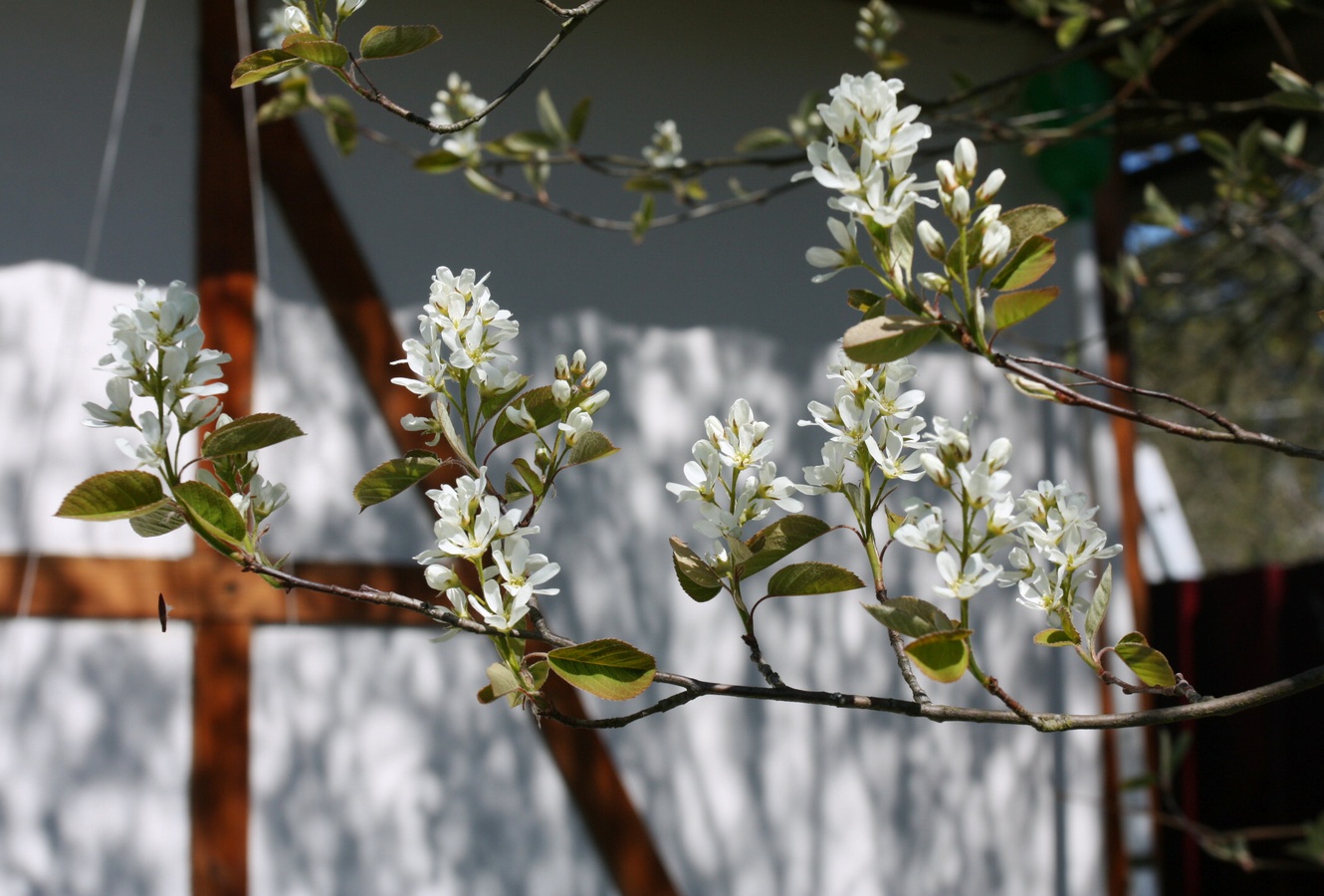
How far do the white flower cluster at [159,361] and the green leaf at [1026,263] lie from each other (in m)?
0.50

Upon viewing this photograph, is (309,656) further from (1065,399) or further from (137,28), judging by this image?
(1065,399)

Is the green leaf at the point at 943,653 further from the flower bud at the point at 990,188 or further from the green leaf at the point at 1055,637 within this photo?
the flower bud at the point at 990,188

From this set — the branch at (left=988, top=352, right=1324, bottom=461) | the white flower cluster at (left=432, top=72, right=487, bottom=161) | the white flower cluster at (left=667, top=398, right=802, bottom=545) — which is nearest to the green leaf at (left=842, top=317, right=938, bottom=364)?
the branch at (left=988, top=352, right=1324, bottom=461)

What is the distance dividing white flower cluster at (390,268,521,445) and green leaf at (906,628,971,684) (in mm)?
343

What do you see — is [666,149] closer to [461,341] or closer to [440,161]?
[440,161]

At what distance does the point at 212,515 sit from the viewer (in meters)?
0.77

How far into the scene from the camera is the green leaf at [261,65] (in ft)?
2.78

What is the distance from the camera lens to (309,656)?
2205 mm

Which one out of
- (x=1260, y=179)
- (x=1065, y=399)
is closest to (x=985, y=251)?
(x=1065, y=399)

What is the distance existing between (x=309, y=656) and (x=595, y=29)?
4.78ft

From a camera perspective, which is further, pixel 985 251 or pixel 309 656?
pixel 309 656

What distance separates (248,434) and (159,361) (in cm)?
7

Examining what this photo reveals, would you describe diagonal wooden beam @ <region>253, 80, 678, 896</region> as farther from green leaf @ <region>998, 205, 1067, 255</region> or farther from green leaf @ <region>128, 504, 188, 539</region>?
green leaf @ <region>998, 205, 1067, 255</region>

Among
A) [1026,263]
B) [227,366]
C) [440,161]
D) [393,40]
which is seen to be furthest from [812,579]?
[227,366]
